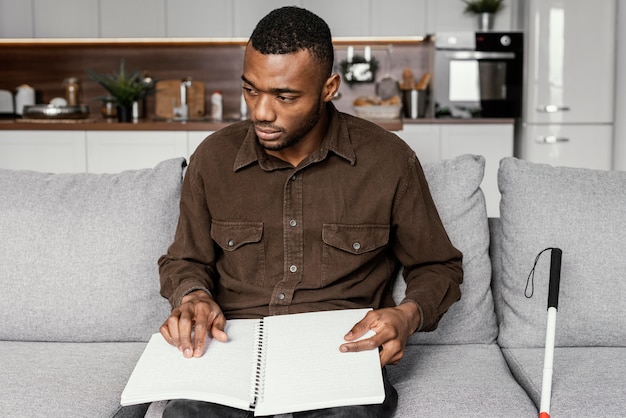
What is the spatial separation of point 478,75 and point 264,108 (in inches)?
142

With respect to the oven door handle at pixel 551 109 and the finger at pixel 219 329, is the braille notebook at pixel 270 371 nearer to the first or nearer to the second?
the finger at pixel 219 329

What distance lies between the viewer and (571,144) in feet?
15.4

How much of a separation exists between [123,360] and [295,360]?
57 centimetres

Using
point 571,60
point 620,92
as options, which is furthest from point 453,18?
point 620,92

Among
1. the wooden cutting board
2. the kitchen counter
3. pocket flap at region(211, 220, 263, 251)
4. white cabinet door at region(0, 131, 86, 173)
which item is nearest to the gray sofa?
pocket flap at region(211, 220, 263, 251)

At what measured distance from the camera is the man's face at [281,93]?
1.50m

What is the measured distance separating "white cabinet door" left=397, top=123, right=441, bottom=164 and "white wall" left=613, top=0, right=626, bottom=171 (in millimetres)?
1015

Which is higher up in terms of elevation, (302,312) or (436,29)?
(436,29)

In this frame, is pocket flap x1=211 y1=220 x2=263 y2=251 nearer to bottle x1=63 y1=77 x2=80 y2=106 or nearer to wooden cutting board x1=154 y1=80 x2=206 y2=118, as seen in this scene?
wooden cutting board x1=154 y1=80 x2=206 y2=118

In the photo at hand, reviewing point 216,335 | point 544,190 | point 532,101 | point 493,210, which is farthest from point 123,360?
point 532,101

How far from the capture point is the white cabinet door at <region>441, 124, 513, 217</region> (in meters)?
4.75

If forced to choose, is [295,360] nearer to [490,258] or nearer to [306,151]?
[306,151]

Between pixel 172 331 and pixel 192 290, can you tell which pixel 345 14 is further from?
pixel 172 331

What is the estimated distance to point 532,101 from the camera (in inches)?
185
